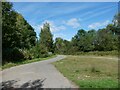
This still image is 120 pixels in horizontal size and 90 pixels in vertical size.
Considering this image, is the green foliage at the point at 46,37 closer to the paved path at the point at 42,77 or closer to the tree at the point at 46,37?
the tree at the point at 46,37

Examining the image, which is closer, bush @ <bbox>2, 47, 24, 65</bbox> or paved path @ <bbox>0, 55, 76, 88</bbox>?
paved path @ <bbox>0, 55, 76, 88</bbox>

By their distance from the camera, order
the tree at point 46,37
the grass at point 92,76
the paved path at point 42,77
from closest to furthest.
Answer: the grass at point 92,76, the paved path at point 42,77, the tree at point 46,37

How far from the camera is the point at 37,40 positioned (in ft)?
241

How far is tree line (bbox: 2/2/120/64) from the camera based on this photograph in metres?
28.8

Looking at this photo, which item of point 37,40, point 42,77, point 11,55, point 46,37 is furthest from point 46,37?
point 42,77

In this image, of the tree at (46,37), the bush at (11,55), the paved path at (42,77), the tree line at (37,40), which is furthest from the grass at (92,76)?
the tree at (46,37)

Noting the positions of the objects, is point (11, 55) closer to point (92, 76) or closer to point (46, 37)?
point (92, 76)

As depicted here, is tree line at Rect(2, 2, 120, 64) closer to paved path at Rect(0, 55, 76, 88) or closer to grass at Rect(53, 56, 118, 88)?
grass at Rect(53, 56, 118, 88)

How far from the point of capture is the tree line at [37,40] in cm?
2875

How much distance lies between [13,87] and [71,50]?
81630mm

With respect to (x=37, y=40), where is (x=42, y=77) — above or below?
below

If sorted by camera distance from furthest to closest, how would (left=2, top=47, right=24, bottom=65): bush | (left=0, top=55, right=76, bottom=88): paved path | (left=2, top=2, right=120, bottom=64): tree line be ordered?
(left=2, top=47, right=24, bottom=65): bush < (left=2, top=2, right=120, bottom=64): tree line < (left=0, top=55, right=76, bottom=88): paved path

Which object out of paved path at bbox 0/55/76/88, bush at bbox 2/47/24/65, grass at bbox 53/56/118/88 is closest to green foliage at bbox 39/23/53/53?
bush at bbox 2/47/24/65

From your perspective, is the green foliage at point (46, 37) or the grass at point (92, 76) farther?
the green foliage at point (46, 37)
